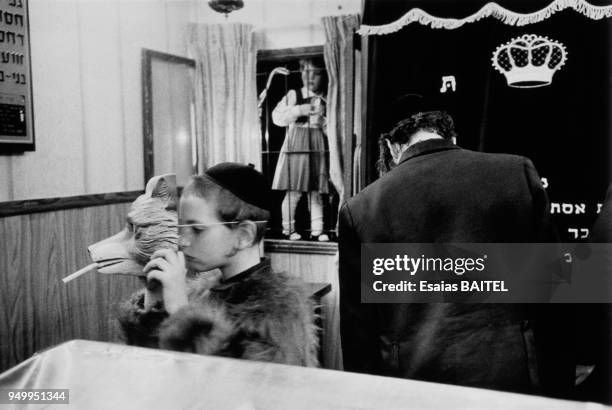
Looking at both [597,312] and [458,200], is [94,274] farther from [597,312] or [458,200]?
[597,312]

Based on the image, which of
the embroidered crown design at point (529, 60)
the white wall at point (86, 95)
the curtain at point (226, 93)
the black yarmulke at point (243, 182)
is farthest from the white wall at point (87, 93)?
the embroidered crown design at point (529, 60)

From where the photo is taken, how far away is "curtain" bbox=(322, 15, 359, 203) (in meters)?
2.60

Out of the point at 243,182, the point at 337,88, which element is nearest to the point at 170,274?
the point at 243,182

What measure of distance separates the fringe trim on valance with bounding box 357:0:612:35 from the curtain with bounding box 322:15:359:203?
36.1 inches

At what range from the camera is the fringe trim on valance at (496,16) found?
1.49 m

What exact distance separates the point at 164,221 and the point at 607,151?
136cm

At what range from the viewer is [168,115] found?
2352 mm

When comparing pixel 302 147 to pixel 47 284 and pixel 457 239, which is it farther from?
pixel 457 239

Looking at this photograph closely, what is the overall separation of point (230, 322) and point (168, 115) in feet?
4.85

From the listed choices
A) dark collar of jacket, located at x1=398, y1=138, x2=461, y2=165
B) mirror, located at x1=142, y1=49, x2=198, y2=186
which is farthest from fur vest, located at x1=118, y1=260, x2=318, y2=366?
mirror, located at x1=142, y1=49, x2=198, y2=186

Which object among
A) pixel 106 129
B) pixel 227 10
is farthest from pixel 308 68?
pixel 106 129

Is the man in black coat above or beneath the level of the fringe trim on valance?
beneath

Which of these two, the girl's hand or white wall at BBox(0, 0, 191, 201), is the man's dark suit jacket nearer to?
the girl's hand

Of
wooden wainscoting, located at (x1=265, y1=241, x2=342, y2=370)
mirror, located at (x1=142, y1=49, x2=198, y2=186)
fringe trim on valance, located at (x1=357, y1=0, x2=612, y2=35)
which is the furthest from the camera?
wooden wainscoting, located at (x1=265, y1=241, x2=342, y2=370)
